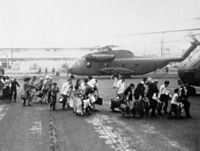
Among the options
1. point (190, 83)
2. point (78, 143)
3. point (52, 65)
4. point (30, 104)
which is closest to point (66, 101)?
point (30, 104)

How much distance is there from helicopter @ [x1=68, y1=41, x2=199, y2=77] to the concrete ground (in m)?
20.8

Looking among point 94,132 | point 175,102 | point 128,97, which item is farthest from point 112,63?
point 94,132

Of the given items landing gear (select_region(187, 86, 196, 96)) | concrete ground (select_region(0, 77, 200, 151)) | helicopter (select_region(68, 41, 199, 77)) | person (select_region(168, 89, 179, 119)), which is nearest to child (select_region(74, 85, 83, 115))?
concrete ground (select_region(0, 77, 200, 151))

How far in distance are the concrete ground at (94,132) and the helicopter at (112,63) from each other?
2077 cm

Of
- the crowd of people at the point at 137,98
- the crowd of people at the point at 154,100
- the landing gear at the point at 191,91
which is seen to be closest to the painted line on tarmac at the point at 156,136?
the crowd of people at the point at 154,100

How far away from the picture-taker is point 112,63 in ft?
114

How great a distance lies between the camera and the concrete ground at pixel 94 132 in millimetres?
7875

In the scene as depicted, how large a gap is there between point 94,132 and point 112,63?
83.4ft

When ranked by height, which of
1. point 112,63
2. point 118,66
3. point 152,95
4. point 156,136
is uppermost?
point 112,63

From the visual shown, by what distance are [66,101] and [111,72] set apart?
66.6ft

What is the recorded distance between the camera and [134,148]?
7695mm

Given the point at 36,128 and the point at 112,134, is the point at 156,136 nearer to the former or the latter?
the point at 112,134

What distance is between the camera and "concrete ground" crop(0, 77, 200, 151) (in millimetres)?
7875

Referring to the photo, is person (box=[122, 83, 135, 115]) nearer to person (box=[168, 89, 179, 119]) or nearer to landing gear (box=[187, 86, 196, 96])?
person (box=[168, 89, 179, 119])
